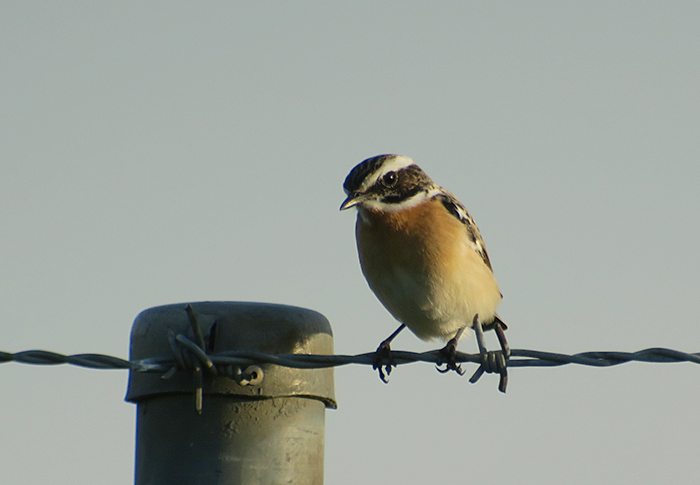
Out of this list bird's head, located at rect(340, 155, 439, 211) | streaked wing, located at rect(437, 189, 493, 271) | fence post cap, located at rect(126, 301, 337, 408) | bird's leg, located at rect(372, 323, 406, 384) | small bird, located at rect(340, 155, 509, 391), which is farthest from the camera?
streaked wing, located at rect(437, 189, 493, 271)

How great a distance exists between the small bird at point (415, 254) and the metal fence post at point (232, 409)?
2.72 meters

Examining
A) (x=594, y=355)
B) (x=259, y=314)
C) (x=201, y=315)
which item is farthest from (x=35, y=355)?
(x=594, y=355)

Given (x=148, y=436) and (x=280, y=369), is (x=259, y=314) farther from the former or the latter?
(x=148, y=436)

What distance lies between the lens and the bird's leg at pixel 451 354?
15.9 feet

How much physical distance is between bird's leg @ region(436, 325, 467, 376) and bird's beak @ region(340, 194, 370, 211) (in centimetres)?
138

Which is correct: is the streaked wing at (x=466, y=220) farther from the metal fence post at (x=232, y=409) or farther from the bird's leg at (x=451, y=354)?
the metal fence post at (x=232, y=409)

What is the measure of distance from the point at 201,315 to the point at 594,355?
2.16 meters

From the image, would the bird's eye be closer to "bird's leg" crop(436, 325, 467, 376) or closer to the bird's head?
the bird's head

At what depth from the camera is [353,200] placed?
6754mm

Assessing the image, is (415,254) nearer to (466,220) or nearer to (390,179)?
(390,179)

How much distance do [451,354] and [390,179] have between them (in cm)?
213

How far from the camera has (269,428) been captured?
142 inches

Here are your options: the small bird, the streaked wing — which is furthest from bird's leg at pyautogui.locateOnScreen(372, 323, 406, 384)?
the streaked wing

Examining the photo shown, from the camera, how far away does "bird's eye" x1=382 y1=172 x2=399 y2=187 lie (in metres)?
6.94
